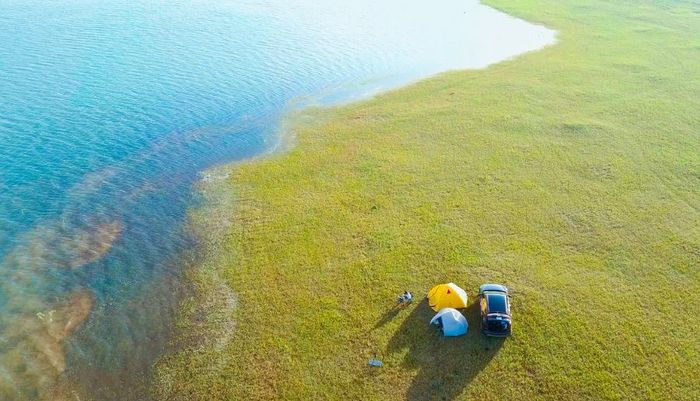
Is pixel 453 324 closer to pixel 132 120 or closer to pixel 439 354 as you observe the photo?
pixel 439 354

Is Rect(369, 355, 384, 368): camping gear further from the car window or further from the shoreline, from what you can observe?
the shoreline

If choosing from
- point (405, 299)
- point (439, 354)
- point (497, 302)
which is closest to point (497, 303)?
point (497, 302)

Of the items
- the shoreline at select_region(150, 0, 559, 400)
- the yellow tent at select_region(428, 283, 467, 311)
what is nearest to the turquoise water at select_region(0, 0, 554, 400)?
the shoreline at select_region(150, 0, 559, 400)

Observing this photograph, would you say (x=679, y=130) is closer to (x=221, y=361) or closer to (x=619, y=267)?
(x=619, y=267)

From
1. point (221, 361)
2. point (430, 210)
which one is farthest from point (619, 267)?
point (221, 361)

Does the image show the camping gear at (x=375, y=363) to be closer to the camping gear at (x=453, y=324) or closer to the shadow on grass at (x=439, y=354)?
the shadow on grass at (x=439, y=354)
